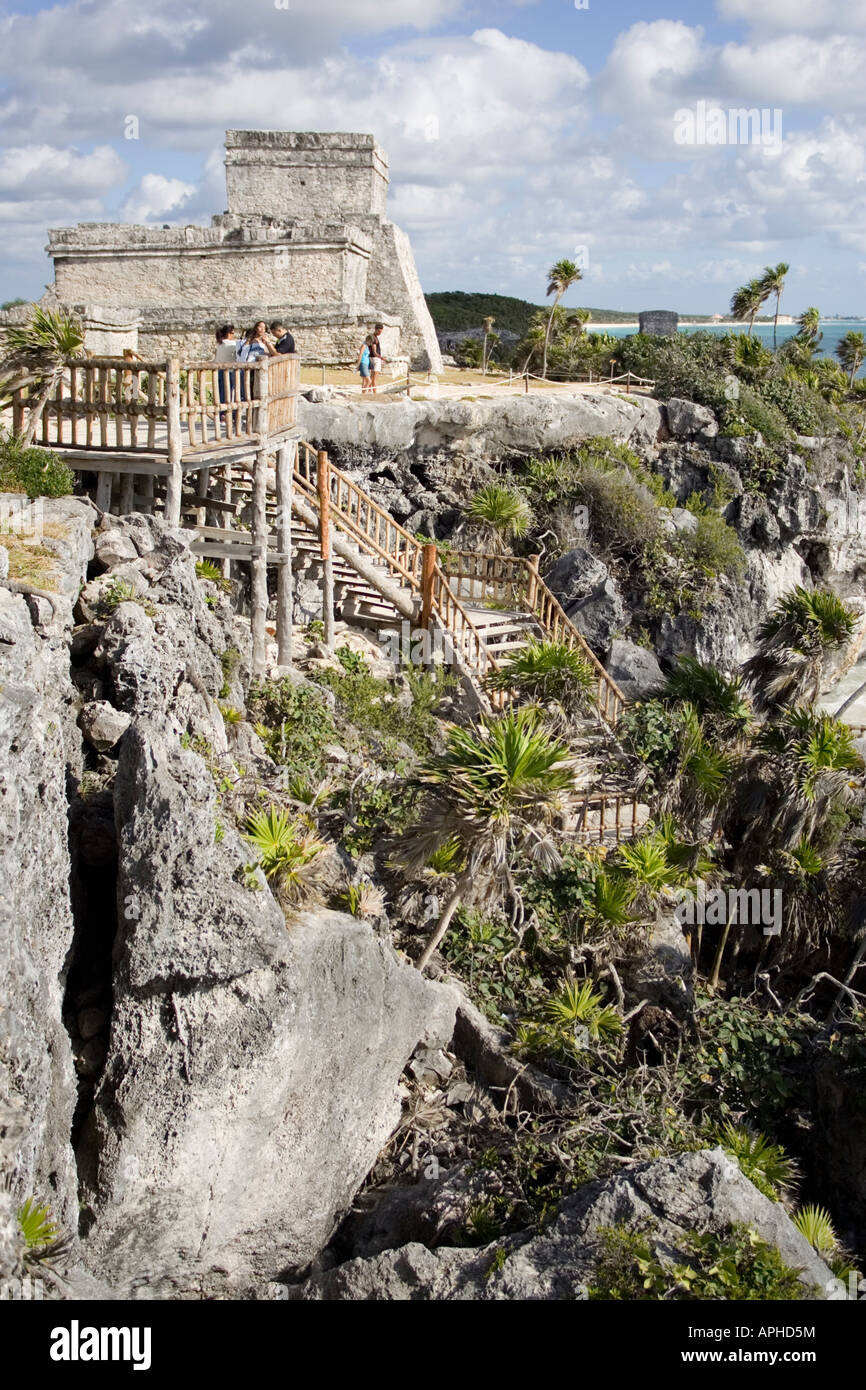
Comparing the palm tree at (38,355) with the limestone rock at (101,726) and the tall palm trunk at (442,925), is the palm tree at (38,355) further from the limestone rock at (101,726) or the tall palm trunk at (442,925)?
the tall palm trunk at (442,925)

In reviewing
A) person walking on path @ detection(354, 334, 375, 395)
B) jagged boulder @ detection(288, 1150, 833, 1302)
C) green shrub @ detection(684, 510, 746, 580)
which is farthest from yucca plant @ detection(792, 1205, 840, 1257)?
person walking on path @ detection(354, 334, 375, 395)

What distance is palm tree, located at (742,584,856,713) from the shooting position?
50.5 ft

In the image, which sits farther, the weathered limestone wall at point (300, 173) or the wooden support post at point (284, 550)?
the weathered limestone wall at point (300, 173)

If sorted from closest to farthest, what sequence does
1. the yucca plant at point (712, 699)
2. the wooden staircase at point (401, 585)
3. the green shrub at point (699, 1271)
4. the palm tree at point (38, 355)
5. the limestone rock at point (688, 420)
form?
the green shrub at point (699, 1271)
the palm tree at point (38, 355)
the yucca plant at point (712, 699)
the wooden staircase at point (401, 585)
the limestone rock at point (688, 420)

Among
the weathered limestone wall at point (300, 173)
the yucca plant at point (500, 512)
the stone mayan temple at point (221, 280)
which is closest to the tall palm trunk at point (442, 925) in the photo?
the yucca plant at point (500, 512)

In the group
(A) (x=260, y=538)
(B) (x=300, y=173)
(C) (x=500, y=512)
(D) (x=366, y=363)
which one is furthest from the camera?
(B) (x=300, y=173)

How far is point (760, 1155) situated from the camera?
33.8 ft

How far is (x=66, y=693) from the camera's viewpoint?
9.40 meters

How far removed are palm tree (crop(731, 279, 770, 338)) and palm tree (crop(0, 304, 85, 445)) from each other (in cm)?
3295

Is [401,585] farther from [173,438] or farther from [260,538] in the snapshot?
[173,438]

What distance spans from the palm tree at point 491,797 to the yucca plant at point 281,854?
1301 mm

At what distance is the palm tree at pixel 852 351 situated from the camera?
139ft

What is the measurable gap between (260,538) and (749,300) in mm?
31281

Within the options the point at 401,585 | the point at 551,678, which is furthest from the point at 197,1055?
the point at 401,585
